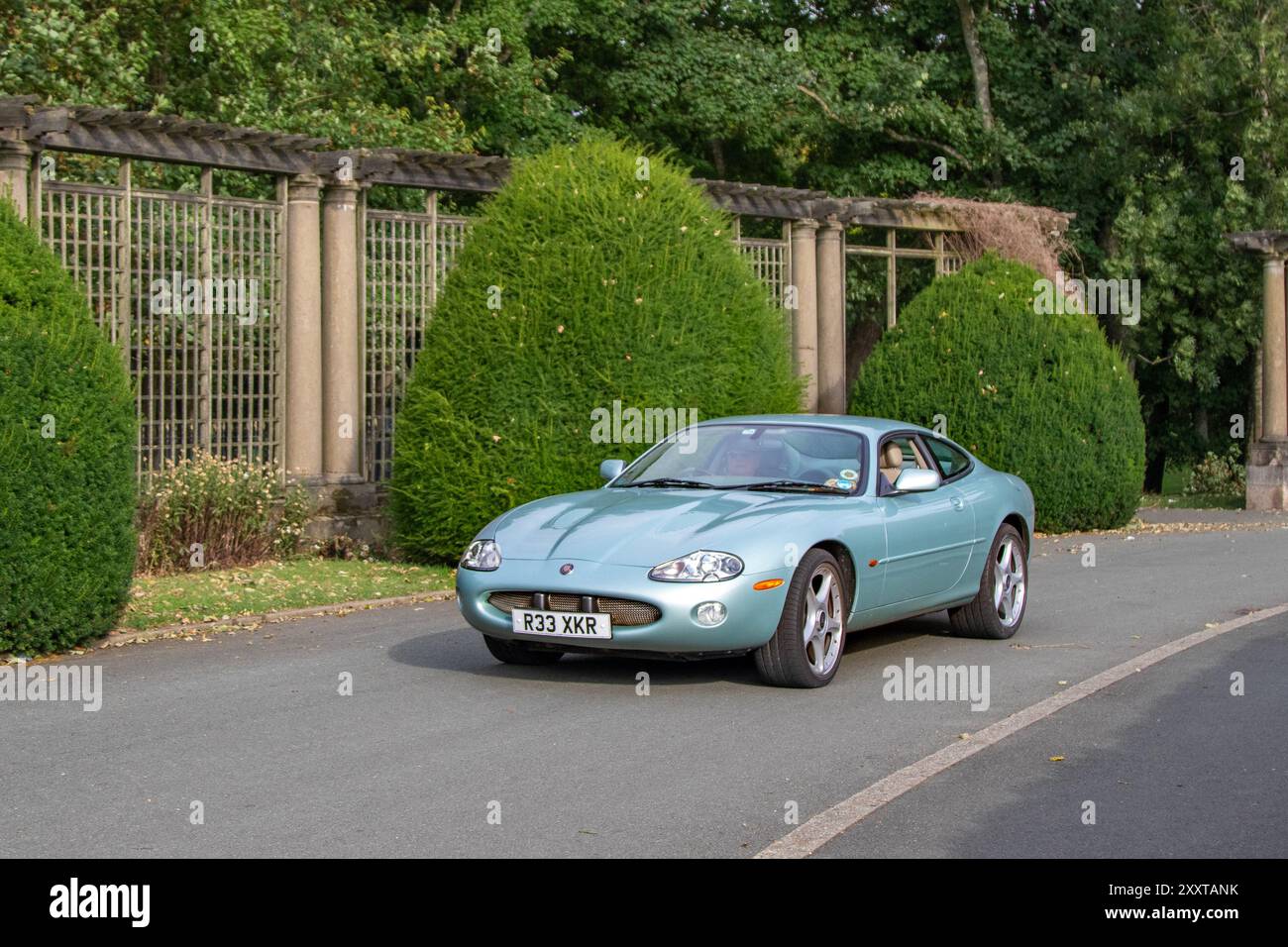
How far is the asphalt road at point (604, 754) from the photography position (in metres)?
6.21

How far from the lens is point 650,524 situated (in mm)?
9430

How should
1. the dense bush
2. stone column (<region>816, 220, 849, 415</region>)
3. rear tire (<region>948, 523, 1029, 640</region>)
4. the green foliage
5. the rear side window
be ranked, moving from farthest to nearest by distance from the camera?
1. the green foliage
2. stone column (<region>816, 220, 849, 415</region>)
3. the dense bush
4. the rear side window
5. rear tire (<region>948, 523, 1029, 640</region>)

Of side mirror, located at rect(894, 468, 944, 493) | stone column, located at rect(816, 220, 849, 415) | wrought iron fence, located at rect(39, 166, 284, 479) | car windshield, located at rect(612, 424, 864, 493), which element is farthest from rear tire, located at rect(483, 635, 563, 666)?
stone column, located at rect(816, 220, 849, 415)

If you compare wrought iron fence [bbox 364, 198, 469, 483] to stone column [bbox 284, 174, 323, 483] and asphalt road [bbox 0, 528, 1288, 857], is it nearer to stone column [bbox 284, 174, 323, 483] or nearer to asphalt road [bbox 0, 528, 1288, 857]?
stone column [bbox 284, 174, 323, 483]

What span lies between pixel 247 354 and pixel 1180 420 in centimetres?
2199

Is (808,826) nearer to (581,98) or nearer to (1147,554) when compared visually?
(1147,554)

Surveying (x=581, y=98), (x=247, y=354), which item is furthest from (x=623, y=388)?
(x=581, y=98)

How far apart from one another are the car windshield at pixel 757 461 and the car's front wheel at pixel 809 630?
83cm

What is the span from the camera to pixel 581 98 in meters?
33.0

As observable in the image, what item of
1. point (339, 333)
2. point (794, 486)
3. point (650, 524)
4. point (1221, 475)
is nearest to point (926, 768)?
point (650, 524)

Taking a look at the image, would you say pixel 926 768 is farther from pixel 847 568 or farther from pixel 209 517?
pixel 209 517

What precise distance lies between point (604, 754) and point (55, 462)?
4343 mm

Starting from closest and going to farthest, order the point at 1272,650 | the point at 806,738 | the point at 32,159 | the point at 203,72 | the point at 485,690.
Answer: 1. the point at 806,738
2. the point at 485,690
3. the point at 1272,650
4. the point at 32,159
5. the point at 203,72

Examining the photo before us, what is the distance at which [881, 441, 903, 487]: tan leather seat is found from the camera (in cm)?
1109
